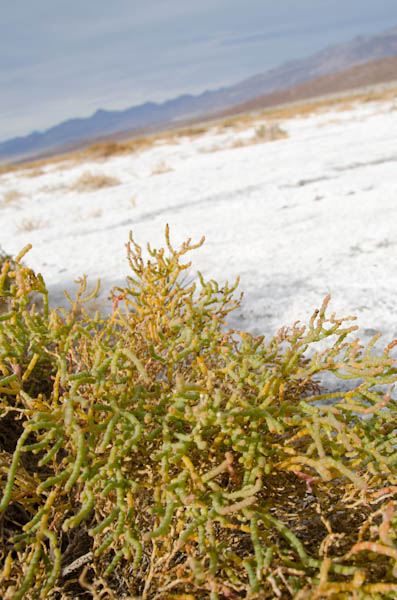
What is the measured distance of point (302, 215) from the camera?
416cm

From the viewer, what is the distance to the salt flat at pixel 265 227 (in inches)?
101

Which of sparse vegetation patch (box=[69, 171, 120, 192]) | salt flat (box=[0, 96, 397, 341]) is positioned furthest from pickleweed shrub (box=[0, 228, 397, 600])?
sparse vegetation patch (box=[69, 171, 120, 192])

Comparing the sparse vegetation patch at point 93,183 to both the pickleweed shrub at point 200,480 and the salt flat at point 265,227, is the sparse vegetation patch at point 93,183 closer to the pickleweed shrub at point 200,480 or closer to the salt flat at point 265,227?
the salt flat at point 265,227

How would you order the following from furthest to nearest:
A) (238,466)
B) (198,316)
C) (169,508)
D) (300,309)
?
(300,309)
(198,316)
(238,466)
(169,508)

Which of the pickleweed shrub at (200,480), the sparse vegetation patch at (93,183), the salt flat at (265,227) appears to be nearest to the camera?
the pickleweed shrub at (200,480)

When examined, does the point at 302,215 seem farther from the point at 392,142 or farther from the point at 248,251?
the point at 392,142

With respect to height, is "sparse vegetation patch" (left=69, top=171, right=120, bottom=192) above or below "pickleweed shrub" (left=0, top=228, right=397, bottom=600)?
above

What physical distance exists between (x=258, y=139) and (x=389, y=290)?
394 inches

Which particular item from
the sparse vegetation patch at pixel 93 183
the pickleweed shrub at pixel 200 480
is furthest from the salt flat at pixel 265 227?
the pickleweed shrub at pixel 200 480

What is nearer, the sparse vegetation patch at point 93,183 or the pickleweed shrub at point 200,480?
the pickleweed shrub at point 200,480

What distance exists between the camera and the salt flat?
257 centimetres

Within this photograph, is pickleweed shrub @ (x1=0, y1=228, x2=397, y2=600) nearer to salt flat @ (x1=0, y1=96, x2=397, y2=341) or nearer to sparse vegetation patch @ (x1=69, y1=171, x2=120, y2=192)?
salt flat @ (x1=0, y1=96, x2=397, y2=341)

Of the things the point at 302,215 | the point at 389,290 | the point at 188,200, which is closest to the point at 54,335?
the point at 389,290

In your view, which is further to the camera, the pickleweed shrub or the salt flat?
the salt flat
